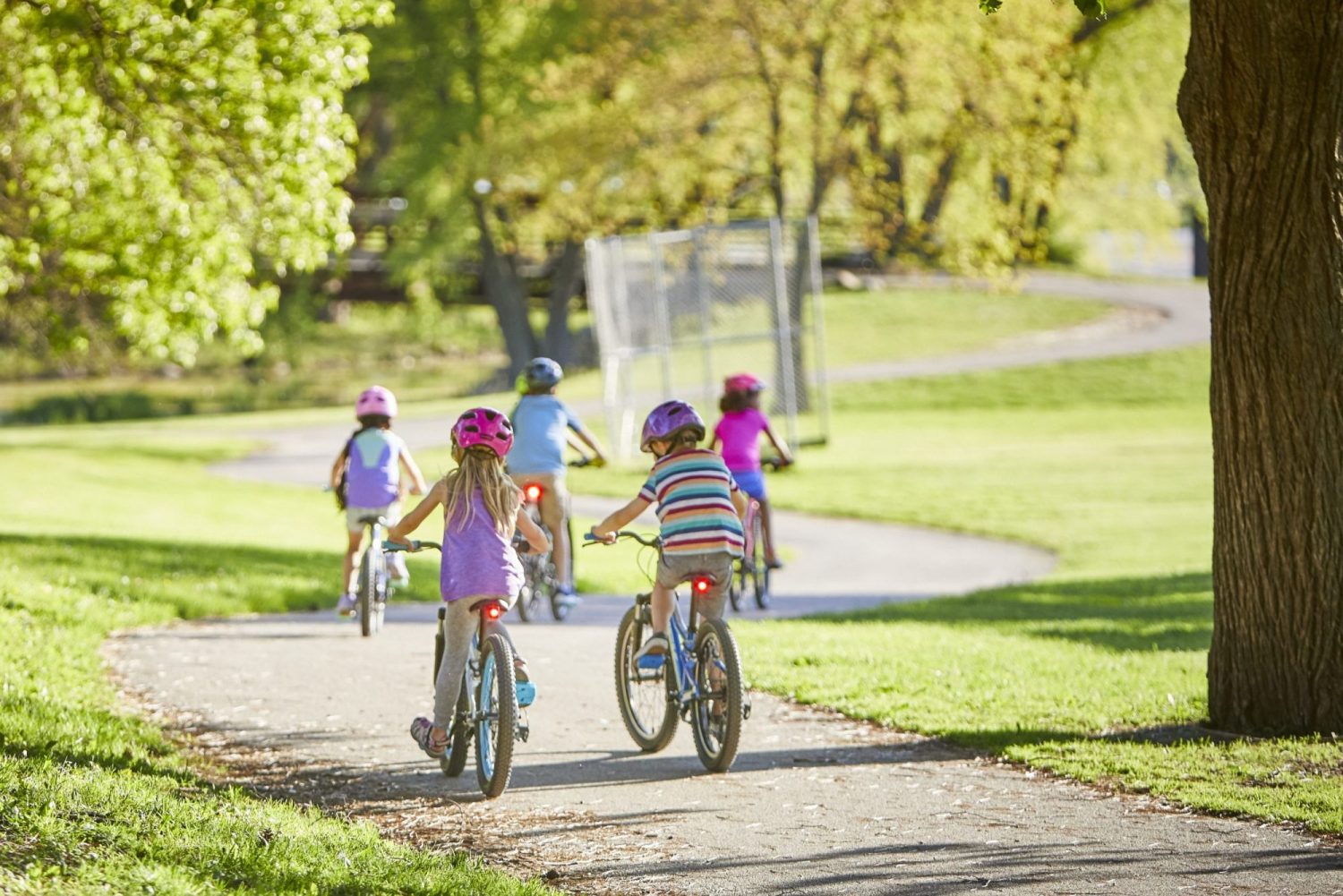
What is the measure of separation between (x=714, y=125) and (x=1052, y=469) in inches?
375

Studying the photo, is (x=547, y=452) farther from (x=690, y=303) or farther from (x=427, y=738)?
(x=690, y=303)

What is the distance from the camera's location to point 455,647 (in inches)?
302

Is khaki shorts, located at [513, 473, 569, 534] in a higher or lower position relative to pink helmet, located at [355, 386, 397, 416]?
lower

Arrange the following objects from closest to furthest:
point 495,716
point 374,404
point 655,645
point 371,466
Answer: point 495,716 < point 655,645 < point 374,404 < point 371,466

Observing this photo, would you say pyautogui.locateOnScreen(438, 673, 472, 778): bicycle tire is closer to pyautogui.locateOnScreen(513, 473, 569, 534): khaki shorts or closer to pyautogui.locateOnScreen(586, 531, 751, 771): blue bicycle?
pyautogui.locateOnScreen(586, 531, 751, 771): blue bicycle

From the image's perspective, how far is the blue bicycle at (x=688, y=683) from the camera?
789 centimetres

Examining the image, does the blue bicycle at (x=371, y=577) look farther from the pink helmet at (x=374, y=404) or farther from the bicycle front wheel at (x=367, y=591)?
the pink helmet at (x=374, y=404)

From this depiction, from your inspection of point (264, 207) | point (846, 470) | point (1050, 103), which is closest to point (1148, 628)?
point (264, 207)

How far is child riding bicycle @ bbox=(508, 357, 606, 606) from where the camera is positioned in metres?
13.2

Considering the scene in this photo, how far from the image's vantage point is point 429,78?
45.2 m

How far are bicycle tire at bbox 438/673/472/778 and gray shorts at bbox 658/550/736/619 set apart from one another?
1044 mm

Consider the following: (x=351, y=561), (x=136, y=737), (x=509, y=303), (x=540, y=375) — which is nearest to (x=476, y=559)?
(x=136, y=737)

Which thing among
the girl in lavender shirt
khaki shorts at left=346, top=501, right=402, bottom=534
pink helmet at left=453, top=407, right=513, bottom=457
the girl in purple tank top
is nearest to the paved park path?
the girl in purple tank top

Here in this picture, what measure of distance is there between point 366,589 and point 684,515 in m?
4.82
